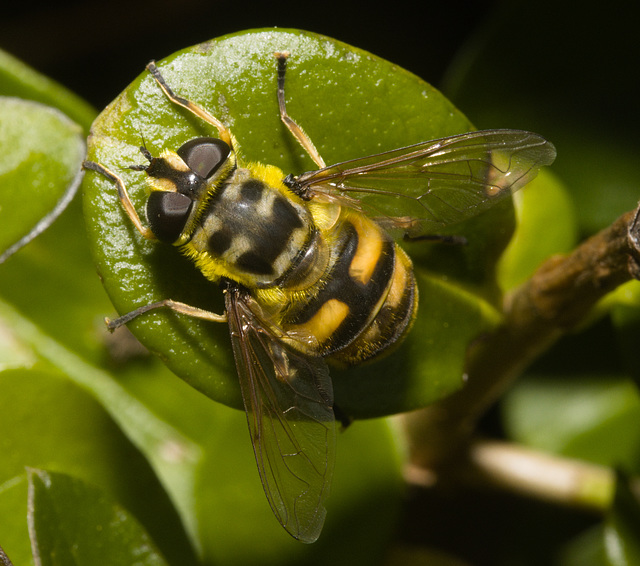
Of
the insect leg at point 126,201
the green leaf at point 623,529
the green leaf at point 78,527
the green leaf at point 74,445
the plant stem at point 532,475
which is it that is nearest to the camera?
the green leaf at point 78,527

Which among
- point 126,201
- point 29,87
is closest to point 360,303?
point 126,201

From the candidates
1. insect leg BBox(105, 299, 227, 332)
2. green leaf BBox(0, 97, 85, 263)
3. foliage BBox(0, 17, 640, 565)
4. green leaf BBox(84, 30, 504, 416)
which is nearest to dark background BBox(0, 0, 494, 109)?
foliage BBox(0, 17, 640, 565)

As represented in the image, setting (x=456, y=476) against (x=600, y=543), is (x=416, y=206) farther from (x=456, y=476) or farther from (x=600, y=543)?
(x=600, y=543)

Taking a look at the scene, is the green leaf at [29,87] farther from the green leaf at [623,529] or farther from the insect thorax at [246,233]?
the green leaf at [623,529]

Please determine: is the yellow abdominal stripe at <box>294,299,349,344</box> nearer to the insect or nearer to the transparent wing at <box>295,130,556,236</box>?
the insect

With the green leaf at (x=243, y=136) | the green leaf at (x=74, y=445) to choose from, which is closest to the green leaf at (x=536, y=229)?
the green leaf at (x=243, y=136)

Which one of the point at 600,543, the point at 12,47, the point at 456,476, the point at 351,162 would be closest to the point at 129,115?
the point at 351,162
